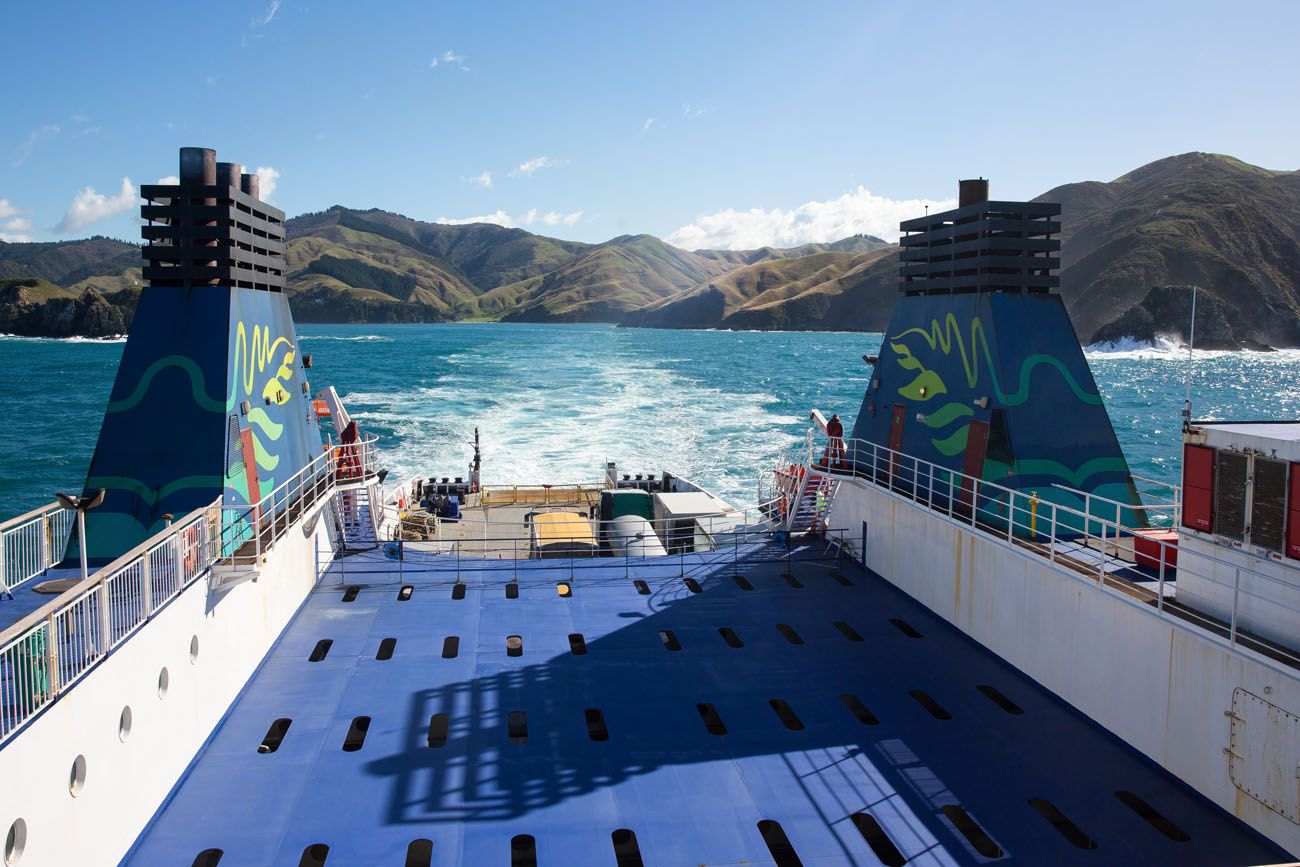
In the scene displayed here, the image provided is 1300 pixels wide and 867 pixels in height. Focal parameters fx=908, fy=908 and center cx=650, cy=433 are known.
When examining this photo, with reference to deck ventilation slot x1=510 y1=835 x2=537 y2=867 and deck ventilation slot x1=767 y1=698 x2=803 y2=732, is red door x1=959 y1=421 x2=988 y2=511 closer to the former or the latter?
deck ventilation slot x1=767 y1=698 x2=803 y2=732

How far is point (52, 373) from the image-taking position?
9706 cm

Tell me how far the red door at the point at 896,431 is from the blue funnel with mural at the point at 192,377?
1085 cm

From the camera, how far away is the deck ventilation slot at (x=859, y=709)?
11.2 meters

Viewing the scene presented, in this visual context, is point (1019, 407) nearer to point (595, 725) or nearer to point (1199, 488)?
point (1199, 488)

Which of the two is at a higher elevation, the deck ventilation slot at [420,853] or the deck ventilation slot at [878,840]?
the deck ventilation slot at [878,840]

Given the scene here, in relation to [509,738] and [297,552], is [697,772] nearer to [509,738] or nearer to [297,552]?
[509,738]

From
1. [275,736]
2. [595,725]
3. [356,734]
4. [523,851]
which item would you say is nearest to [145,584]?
[275,736]

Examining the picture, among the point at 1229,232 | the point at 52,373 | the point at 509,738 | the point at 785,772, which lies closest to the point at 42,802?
the point at 509,738

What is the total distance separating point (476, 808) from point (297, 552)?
7227 mm

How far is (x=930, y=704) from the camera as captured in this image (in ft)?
38.2

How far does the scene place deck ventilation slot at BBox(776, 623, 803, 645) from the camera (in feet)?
45.3

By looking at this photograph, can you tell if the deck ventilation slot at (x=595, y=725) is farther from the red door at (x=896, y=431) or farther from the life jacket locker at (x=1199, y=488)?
the red door at (x=896, y=431)

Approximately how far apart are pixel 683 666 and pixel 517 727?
284 centimetres

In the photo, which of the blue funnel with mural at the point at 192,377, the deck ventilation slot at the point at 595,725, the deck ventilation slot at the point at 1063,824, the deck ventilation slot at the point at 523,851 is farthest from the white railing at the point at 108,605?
the deck ventilation slot at the point at 1063,824
